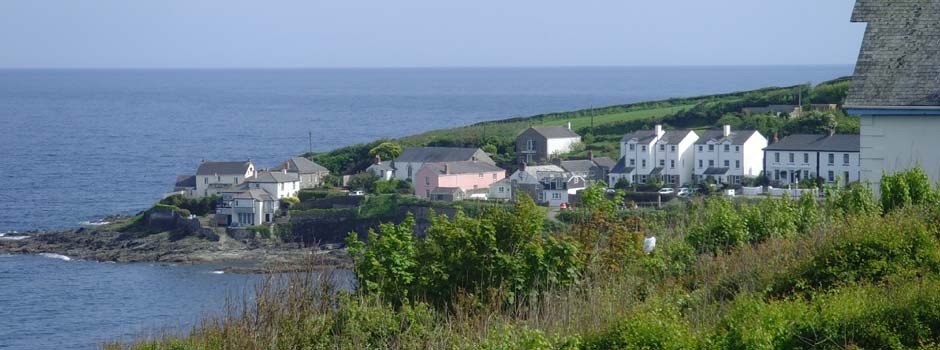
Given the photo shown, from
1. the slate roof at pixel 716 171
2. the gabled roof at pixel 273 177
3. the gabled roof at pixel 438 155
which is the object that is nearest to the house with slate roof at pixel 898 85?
the slate roof at pixel 716 171

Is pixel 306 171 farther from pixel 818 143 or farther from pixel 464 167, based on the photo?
pixel 818 143

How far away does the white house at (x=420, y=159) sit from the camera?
222 ft

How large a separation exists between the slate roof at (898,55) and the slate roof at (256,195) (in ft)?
156

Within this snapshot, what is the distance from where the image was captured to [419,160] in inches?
2687

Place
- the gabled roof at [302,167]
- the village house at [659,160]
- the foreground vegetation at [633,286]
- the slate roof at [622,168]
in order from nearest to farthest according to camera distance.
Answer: the foreground vegetation at [633,286] → the village house at [659,160] → the slate roof at [622,168] → the gabled roof at [302,167]

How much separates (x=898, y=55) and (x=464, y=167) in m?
52.2

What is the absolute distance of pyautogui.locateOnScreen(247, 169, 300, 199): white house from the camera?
6166cm

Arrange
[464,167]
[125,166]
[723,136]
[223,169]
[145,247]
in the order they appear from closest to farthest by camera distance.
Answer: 1. [145,247]
2. [723,136]
3. [464,167]
4. [223,169]
5. [125,166]

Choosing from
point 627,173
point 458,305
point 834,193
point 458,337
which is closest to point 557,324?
point 458,337

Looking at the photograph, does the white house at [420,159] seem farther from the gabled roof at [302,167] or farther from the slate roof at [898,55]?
the slate roof at [898,55]

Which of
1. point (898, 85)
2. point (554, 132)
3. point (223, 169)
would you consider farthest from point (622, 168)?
point (898, 85)

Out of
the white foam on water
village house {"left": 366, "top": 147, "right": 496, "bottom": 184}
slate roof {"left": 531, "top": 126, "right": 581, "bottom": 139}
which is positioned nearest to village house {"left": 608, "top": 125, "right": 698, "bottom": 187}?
village house {"left": 366, "top": 147, "right": 496, "bottom": 184}

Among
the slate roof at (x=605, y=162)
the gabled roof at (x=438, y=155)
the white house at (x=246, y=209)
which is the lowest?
the white house at (x=246, y=209)

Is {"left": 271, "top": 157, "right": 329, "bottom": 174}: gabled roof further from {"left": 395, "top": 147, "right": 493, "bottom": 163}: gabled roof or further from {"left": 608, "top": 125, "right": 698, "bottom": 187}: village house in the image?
{"left": 608, "top": 125, "right": 698, "bottom": 187}: village house
